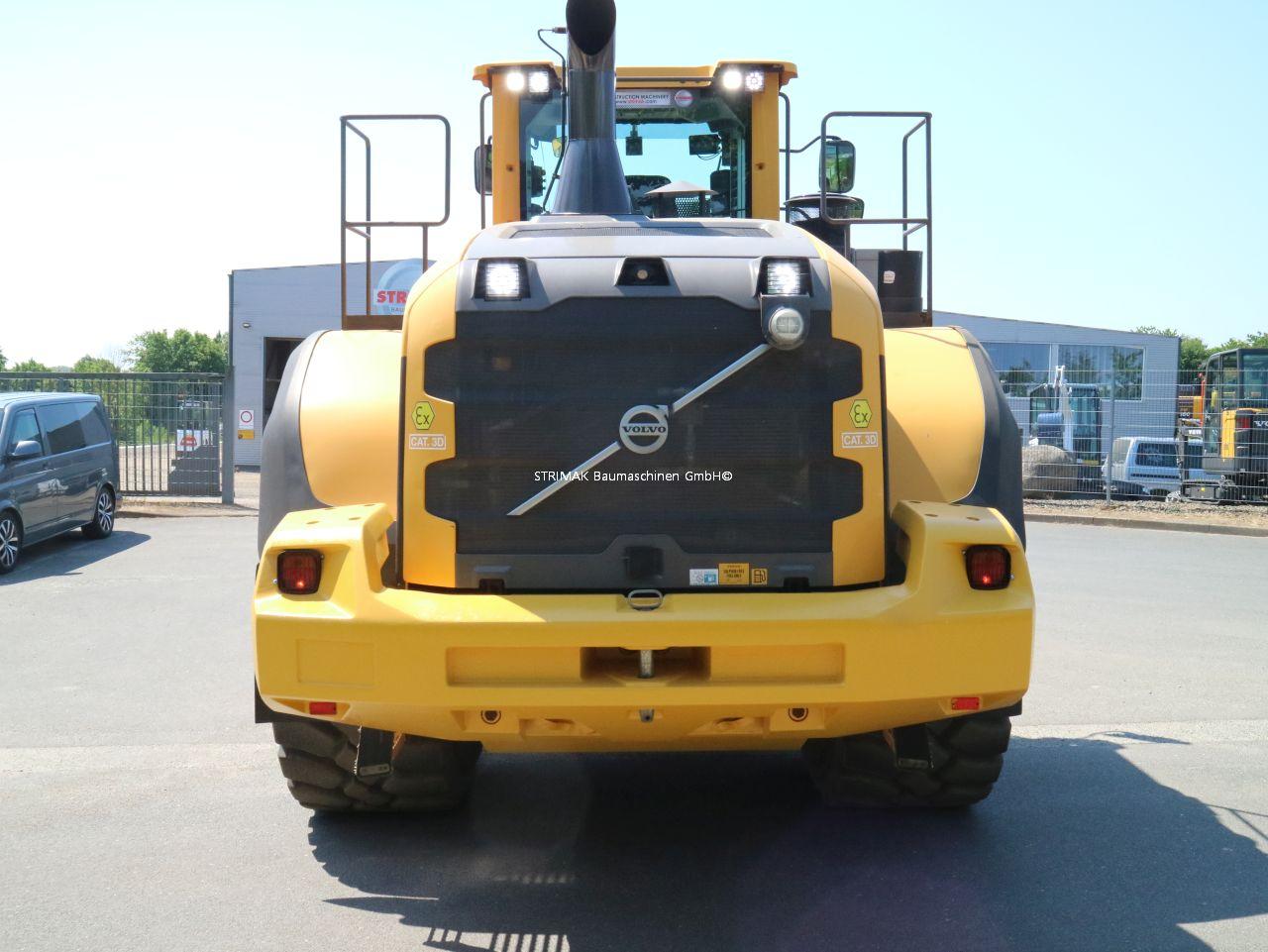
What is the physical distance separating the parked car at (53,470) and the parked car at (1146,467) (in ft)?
47.6

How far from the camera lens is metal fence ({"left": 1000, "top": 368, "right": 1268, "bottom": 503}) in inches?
732

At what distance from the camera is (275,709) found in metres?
4.20

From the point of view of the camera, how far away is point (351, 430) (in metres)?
4.17

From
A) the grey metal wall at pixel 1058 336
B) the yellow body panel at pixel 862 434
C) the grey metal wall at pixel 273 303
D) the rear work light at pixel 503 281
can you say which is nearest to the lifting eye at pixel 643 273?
the rear work light at pixel 503 281

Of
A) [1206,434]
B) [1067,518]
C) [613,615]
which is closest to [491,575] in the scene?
[613,615]

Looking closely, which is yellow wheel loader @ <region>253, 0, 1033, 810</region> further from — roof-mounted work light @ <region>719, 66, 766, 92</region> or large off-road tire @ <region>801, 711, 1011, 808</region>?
roof-mounted work light @ <region>719, 66, 766, 92</region>

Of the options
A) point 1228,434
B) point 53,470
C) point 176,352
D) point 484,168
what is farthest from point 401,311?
point 176,352

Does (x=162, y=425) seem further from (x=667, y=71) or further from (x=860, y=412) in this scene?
(x=860, y=412)

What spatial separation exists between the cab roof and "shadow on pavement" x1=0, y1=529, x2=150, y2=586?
803 cm

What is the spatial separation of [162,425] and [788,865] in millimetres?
17748

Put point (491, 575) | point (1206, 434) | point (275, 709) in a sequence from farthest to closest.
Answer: point (1206, 434) < point (275, 709) < point (491, 575)

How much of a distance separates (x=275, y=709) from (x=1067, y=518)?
1527 centimetres

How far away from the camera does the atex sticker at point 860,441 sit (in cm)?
386

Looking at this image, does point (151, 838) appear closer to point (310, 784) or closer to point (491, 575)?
point (310, 784)
